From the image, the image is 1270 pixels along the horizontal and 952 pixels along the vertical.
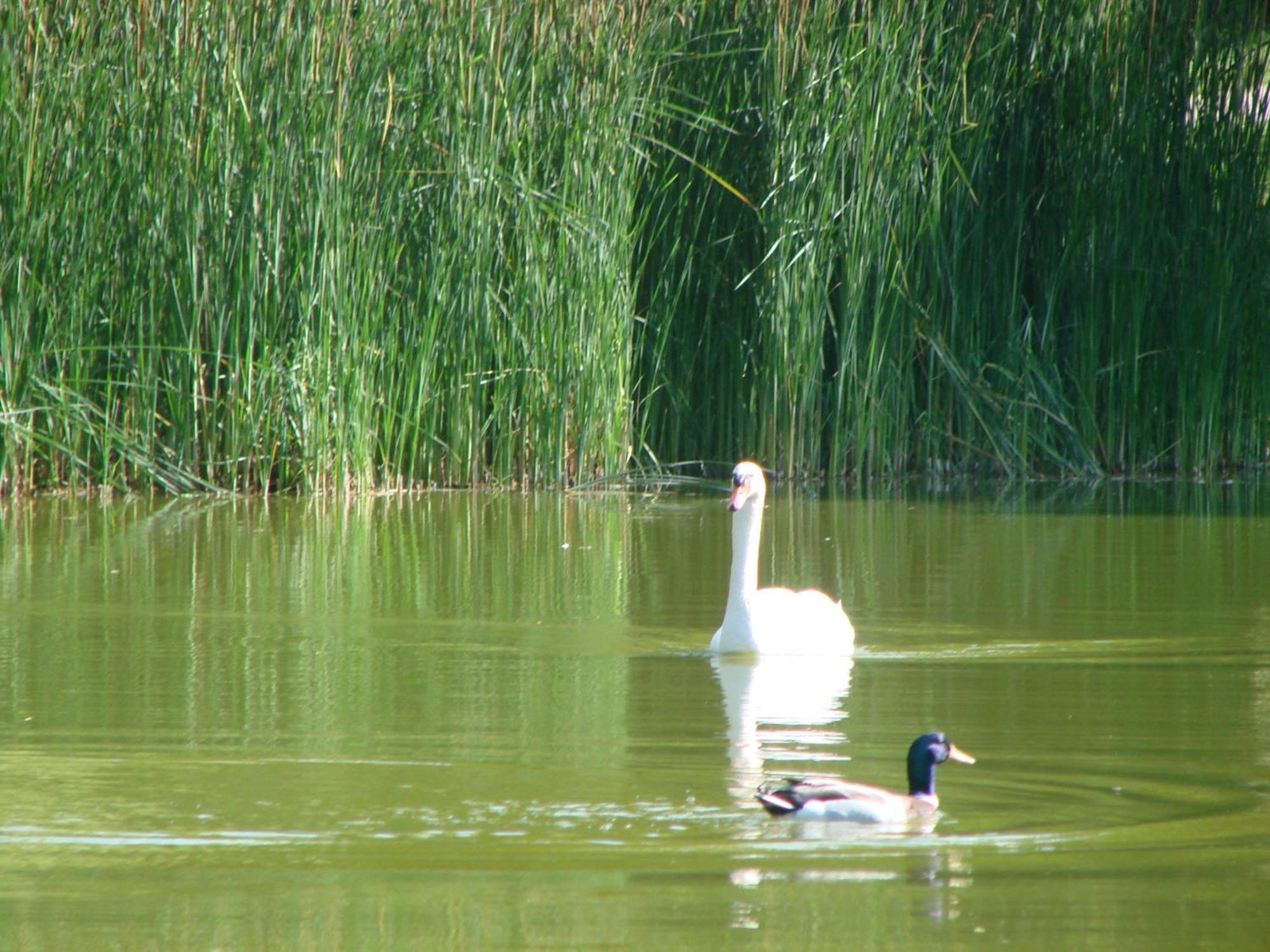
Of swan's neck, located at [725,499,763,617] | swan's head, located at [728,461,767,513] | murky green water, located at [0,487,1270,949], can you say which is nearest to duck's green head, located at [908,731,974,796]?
murky green water, located at [0,487,1270,949]

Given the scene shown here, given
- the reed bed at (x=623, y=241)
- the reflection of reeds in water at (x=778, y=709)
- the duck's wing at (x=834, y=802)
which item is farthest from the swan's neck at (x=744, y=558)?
the reed bed at (x=623, y=241)

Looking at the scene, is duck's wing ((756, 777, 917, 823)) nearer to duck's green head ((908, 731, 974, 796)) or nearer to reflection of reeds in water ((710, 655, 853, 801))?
duck's green head ((908, 731, 974, 796))

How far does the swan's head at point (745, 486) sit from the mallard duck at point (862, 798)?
271cm

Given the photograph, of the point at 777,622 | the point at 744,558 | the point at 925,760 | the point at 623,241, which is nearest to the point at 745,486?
the point at 744,558

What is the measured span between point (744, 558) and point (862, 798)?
9.56 feet

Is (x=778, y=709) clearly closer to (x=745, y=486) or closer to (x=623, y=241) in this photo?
(x=745, y=486)

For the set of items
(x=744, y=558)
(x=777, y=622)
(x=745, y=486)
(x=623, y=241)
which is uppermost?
(x=623, y=241)

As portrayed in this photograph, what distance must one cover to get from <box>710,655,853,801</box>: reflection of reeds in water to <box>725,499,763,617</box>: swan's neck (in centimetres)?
20

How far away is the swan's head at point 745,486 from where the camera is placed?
7395 millimetres

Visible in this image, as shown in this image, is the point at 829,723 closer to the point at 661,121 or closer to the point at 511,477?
the point at 511,477

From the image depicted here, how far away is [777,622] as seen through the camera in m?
7.11

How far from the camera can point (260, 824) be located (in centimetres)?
449

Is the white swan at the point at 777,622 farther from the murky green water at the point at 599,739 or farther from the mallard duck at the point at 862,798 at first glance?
the mallard duck at the point at 862,798

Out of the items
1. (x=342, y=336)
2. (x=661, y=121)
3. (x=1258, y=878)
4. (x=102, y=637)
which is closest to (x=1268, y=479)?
(x=661, y=121)
